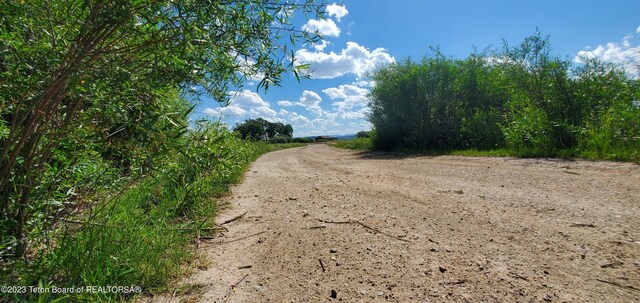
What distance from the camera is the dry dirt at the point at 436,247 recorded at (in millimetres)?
1797

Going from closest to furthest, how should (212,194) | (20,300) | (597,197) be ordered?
(20,300) < (597,197) < (212,194)

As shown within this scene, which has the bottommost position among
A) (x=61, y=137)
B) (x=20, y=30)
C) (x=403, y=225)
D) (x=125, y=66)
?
(x=403, y=225)

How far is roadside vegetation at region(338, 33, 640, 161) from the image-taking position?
7.10 meters

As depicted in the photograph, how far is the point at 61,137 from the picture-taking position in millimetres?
1804

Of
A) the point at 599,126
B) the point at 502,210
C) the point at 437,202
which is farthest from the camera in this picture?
the point at 599,126

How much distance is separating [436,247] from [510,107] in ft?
35.7

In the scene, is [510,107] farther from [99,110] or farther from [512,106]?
[99,110]

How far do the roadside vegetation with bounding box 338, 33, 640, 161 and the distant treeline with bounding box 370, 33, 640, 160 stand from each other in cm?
Answer: 2

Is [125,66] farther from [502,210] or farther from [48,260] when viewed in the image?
[502,210]

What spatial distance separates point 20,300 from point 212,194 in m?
3.28

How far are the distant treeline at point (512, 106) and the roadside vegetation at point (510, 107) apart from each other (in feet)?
0.07

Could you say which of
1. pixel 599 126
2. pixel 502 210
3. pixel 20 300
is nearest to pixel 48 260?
pixel 20 300

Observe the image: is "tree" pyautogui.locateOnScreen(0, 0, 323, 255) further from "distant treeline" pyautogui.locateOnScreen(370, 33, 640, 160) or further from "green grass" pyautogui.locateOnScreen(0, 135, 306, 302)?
"distant treeline" pyautogui.locateOnScreen(370, 33, 640, 160)

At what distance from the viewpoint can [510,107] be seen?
35.9 feet
